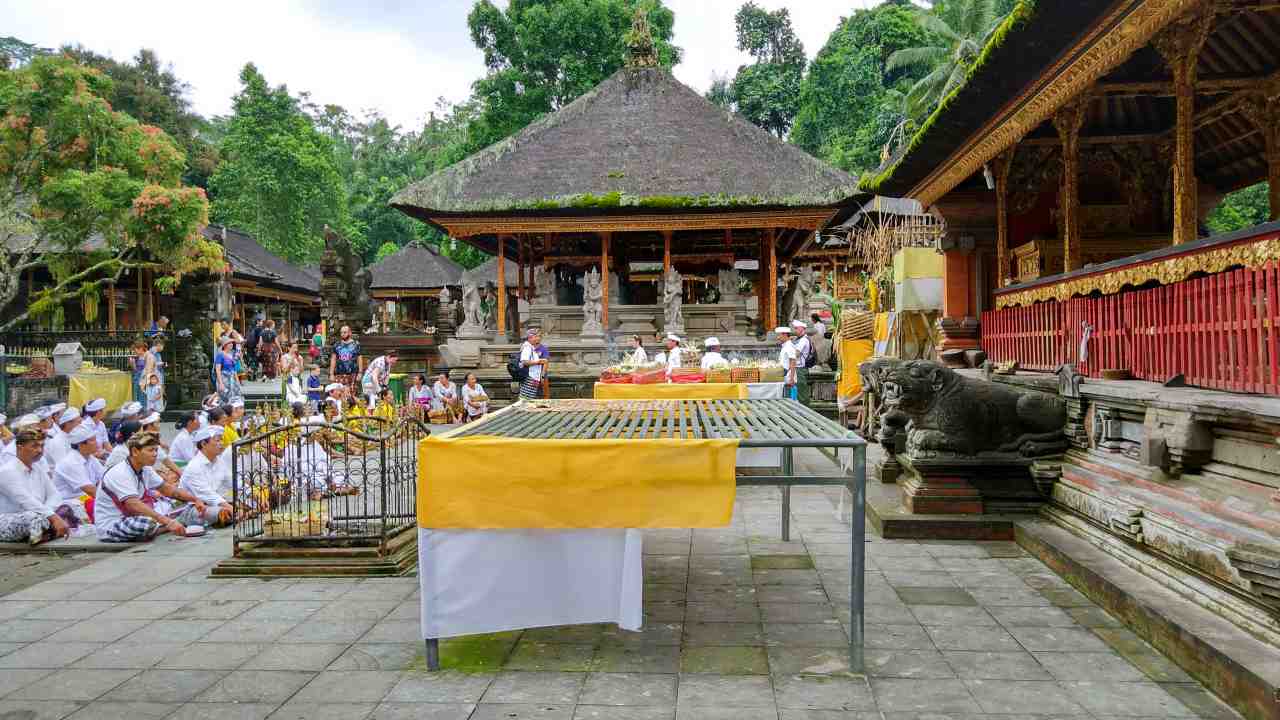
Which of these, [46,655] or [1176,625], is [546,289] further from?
[1176,625]

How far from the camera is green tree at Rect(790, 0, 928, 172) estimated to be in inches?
1516

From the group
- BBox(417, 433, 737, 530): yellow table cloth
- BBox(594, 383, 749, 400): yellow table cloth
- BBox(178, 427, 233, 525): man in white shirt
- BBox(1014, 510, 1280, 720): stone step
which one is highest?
BBox(594, 383, 749, 400): yellow table cloth

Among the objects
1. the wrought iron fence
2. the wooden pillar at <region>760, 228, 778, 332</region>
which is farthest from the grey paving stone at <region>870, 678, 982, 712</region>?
the wooden pillar at <region>760, 228, 778, 332</region>

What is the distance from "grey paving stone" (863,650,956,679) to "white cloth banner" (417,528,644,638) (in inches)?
47.5

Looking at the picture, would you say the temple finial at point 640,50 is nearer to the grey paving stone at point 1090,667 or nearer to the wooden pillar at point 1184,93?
the wooden pillar at point 1184,93

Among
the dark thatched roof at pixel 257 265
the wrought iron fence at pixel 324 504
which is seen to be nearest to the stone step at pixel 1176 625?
the wrought iron fence at pixel 324 504

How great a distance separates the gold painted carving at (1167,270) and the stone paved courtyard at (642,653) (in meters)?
2.12

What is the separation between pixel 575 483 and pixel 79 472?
648 cm

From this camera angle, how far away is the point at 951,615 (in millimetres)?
4680

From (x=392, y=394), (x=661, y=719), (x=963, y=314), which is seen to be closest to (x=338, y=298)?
(x=392, y=394)

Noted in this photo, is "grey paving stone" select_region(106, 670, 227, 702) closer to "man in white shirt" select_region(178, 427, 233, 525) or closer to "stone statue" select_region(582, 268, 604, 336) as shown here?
"man in white shirt" select_region(178, 427, 233, 525)

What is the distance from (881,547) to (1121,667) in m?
2.47

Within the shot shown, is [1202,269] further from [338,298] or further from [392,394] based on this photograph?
[338,298]

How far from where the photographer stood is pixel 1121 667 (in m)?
3.85
